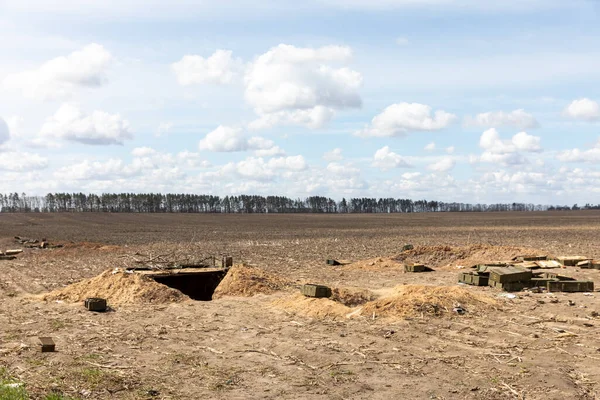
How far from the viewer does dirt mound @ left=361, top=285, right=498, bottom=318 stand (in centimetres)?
1242

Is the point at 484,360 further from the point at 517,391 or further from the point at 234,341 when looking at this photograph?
the point at 234,341

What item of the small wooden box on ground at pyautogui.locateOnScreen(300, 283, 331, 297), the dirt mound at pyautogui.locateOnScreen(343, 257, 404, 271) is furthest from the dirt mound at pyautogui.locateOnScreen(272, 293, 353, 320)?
the dirt mound at pyautogui.locateOnScreen(343, 257, 404, 271)

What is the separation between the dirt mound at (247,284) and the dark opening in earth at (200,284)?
1604 mm

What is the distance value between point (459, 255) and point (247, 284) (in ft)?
44.9

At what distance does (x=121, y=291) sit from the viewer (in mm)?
15461

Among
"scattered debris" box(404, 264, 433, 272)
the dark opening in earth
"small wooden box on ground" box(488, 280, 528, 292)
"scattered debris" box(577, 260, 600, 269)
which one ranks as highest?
"scattered debris" box(577, 260, 600, 269)

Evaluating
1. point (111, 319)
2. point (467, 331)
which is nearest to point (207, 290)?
point (111, 319)

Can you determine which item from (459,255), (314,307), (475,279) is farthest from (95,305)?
(459,255)

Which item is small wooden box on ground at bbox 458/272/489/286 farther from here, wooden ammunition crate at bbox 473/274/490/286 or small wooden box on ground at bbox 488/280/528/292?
small wooden box on ground at bbox 488/280/528/292

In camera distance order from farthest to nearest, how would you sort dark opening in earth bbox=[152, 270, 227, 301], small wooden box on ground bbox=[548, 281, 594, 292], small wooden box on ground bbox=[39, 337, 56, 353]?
1. dark opening in earth bbox=[152, 270, 227, 301]
2. small wooden box on ground bbox=[548, 281, 594, 292]
3. small wooden box on ground bbox=[39, 337, 56, 353]

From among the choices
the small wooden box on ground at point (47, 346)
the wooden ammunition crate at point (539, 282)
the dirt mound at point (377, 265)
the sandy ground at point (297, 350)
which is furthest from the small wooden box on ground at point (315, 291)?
the dirt mound at point (377, 265)

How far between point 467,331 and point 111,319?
26.2 feet

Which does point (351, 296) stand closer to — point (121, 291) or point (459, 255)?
point (121, 291)

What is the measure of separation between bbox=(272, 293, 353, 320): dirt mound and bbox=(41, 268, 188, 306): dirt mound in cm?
322
